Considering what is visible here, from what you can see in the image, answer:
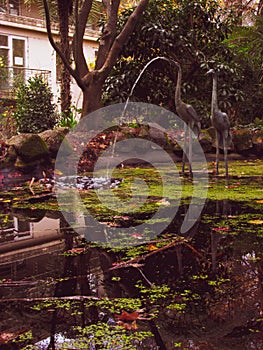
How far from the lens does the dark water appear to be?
1264mm

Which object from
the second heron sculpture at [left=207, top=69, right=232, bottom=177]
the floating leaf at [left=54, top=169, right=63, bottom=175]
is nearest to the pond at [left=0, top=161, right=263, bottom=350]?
the second heron sculpture at [left=207, top=69, right=232, bottom=177]

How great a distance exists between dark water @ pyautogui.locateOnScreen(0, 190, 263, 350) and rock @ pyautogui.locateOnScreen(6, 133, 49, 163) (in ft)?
11.6

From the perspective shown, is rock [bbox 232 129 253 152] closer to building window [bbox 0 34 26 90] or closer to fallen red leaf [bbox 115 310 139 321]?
fallen red leaf [bbox 115 310 139 321]

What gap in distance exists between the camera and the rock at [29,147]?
19.8 feet

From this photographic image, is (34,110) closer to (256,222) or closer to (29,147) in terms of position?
(29,147)

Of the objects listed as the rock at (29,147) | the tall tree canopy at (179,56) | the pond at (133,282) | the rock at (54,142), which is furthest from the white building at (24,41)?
the pond at (133,282)

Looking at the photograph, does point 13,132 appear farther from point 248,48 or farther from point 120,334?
point 120,334

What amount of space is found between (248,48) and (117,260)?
404 inches

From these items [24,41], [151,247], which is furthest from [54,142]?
[24,41]

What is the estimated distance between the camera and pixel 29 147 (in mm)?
6070

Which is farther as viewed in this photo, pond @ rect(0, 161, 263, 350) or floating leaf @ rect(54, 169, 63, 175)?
floating leaf @ rect(54, 169, 63, 175)

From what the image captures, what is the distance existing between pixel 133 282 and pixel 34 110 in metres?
7.61

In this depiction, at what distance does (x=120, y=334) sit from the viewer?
127 cm

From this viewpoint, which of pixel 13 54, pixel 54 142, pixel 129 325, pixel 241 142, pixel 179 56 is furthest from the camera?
pixel 13 54
